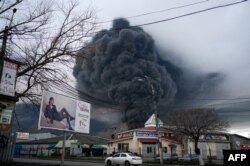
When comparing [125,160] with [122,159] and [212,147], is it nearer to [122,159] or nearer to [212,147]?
[122,159]

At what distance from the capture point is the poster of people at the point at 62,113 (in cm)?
1909

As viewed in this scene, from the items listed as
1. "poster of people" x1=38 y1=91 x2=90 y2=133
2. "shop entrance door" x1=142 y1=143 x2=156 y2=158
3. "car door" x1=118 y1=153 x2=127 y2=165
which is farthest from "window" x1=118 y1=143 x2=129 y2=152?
"poster of people" x1=38 y1=91 x2=90 y2=133

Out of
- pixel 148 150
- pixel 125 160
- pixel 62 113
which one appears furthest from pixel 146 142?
pixel 62 113

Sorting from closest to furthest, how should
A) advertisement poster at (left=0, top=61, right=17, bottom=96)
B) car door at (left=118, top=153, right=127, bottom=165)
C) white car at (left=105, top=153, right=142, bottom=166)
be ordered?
advertisement poster at (left=0, top=61, right=17, bottom=96) < white car at (left=105, top=153, right=142, bottom=166) < car door at (left=118, top=153, right=127, bottom=165)

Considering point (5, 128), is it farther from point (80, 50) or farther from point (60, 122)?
point (80, 50)

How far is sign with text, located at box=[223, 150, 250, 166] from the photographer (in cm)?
620

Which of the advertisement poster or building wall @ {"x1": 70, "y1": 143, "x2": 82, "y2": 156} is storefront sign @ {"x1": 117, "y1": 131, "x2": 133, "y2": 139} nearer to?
building wall @ {"x1": 70, "y1": 143, "x2": 82, "y2": 156}

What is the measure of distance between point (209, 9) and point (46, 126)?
40.3 feet

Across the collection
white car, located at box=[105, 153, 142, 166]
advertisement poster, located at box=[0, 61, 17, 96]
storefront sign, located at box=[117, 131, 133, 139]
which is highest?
advertisement poster, located at box=[0, 61, 17, 96]

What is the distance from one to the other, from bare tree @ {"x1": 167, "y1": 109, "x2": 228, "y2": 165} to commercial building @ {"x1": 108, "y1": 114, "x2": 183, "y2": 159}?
3.92m

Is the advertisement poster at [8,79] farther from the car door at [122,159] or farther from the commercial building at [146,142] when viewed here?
the commercial building at [146,142]

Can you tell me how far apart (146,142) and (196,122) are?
33.8ft

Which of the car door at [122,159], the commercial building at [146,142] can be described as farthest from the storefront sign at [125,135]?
the car door at [122,159]

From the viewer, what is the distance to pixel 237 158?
20.7 feet
